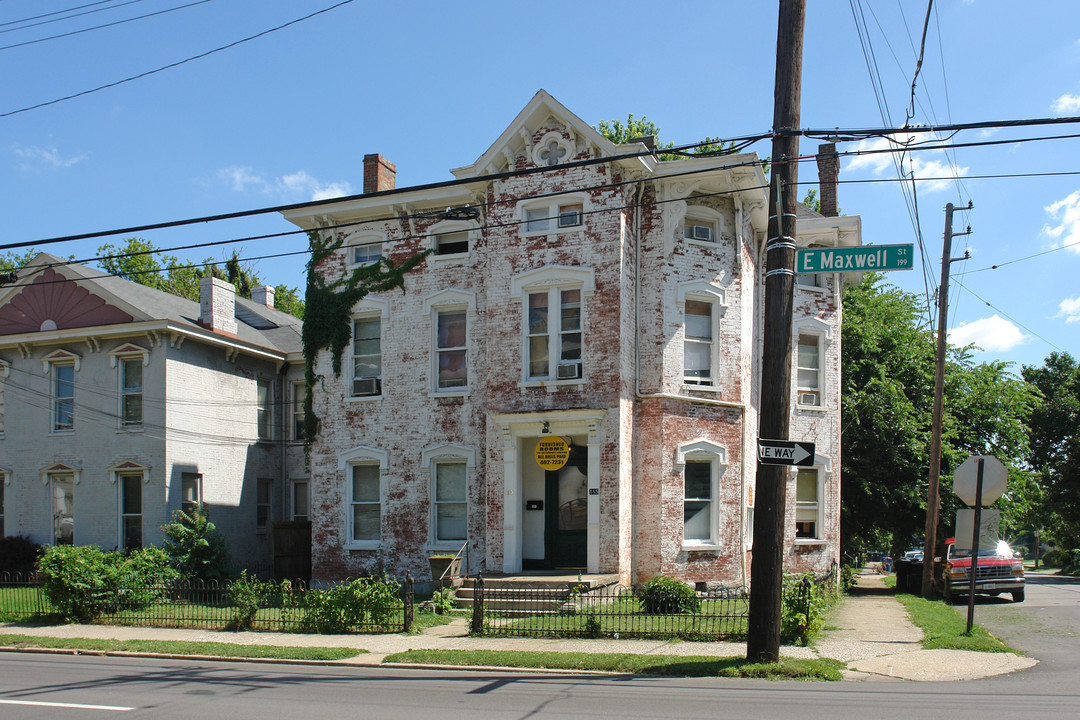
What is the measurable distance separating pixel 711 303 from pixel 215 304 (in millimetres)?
13984

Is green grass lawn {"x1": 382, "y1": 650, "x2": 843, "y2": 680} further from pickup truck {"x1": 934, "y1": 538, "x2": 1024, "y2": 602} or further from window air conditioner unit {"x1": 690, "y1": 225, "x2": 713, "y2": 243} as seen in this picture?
pickup truck {"x1": 934, "y1": 538, "x2": 1024, "y2": 602}

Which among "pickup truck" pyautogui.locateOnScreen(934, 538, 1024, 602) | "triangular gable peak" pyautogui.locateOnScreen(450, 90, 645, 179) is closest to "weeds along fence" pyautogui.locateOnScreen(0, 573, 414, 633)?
"triangular gable peak" pyautogui.locateOnScreen(450, 90, 645, 179)

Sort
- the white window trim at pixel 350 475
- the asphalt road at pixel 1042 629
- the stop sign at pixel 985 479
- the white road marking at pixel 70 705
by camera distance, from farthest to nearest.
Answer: the white window trim at pixel 350 475, the stop sign at pixel 985 479, the asphalt road at pixel 1042 629, the white road marking at pixel 70 705

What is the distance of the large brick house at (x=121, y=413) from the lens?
77.4ft

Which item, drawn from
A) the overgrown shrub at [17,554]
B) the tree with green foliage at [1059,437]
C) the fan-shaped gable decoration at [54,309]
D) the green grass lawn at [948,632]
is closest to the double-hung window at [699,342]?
the green grass lawn at [948,632]

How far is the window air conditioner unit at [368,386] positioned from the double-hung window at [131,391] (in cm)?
630

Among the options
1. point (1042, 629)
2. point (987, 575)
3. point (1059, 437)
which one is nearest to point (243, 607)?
point (1042, 629)

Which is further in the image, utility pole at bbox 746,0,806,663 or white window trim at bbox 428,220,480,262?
white window trim at bbox 428,220,480,262

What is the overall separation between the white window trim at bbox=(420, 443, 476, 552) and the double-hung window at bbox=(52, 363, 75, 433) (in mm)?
10727

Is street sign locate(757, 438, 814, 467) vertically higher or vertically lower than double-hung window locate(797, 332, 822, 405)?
lower

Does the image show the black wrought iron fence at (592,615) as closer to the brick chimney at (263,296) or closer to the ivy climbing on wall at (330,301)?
the ivy climbing on wall at (330,301)

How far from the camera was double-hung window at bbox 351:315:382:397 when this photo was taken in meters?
21.8

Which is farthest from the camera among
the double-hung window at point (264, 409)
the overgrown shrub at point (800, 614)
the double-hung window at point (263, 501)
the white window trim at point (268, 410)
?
the double-hung window at point (264, 409)

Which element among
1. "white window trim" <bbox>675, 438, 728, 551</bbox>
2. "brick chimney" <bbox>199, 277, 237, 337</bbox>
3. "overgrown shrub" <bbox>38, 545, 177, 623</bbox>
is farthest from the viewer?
"brick chimney" <bbox>199, 277, 237, 337</bbox>
